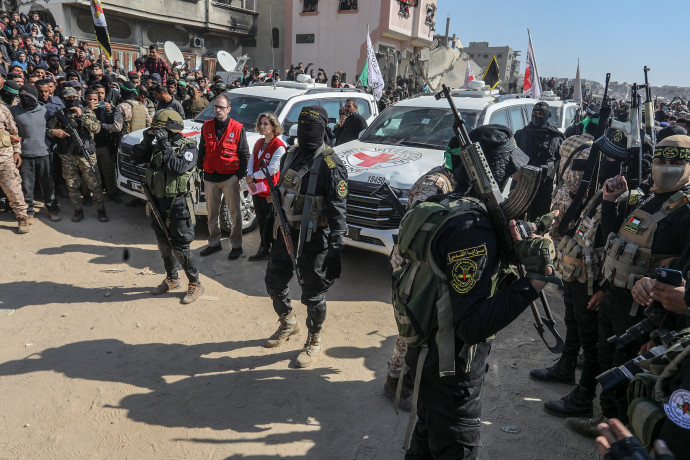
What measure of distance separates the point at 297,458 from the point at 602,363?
2066mm

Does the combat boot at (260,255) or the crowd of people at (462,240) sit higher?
the crowd of people at (462,240)

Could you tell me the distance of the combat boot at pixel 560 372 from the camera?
3.65 m

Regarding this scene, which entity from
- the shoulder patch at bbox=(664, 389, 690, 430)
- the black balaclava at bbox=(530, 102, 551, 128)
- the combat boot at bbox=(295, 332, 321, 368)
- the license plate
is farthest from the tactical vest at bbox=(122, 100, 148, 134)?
the shoulder patch at bbox=(664, 389, 690, 430)

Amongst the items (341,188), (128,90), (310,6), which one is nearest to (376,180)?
(341,188)

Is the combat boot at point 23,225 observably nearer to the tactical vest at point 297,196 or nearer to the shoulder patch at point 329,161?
the tactical vest at point 297,196

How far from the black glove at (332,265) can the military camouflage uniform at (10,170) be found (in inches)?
211

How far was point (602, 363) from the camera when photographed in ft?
9.71

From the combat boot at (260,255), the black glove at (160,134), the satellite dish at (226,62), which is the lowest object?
the combat boot at (260,255)

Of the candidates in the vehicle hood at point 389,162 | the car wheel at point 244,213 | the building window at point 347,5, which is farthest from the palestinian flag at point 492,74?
the building window at point 347,5

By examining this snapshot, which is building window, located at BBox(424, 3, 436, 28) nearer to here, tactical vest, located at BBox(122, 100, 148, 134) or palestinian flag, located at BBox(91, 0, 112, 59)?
palestinian flag, located at BBox(91, 0, 112, 59)

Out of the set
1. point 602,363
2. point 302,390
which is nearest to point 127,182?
point 302,390

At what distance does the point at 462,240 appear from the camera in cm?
181

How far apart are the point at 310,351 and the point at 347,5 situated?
1064 inches

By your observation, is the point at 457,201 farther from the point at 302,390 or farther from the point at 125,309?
the point at 125,309
